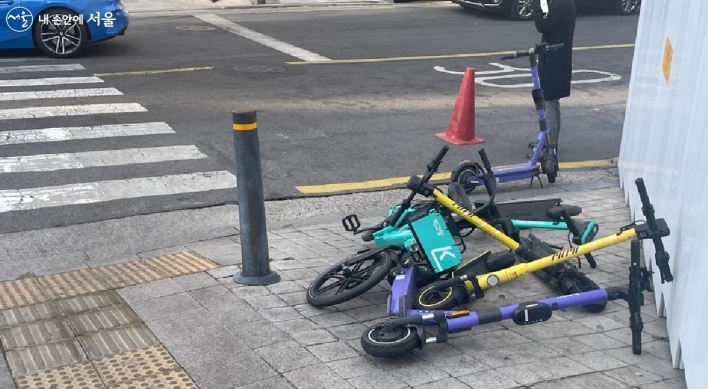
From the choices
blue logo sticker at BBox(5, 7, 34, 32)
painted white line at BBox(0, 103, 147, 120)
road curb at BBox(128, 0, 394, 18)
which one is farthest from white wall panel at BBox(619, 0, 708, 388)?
road curb at BBox(128, 0, 394, 18)

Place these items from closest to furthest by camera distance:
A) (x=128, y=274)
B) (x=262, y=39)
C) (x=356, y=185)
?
(x=128, y=274) → (x=356, y=185) → (x=262, y=39)

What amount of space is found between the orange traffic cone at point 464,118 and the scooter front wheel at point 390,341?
18.5 feet

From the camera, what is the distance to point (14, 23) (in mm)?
14391

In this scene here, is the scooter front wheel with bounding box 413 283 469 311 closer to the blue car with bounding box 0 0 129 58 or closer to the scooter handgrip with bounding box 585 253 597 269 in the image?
the scooter handgrip with bounding box 585 253 597 269

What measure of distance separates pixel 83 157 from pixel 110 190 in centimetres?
111

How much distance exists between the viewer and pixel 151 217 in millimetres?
7938

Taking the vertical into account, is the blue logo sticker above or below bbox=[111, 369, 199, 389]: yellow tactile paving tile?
above

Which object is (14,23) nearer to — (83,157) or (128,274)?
(83,157)

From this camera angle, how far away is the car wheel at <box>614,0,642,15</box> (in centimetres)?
2217

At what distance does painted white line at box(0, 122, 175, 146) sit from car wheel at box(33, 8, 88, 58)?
480cm

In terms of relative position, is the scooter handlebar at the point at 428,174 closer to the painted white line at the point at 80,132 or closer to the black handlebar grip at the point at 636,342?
the black handlebar grip at the point at 636,342

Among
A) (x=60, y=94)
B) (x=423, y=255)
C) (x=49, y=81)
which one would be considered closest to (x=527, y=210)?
(x=423, y=255)

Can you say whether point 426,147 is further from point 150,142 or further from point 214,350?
point 214,350

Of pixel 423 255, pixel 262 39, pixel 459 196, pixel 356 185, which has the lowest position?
pixel 356 185
